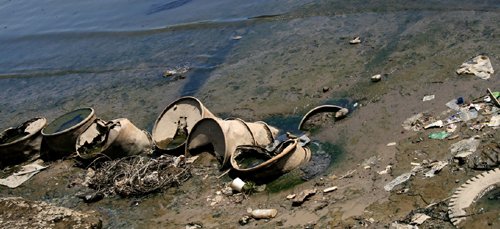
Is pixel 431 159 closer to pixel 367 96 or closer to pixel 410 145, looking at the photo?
pixel 410 145

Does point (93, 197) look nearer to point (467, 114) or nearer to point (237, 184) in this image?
point (237, 184)

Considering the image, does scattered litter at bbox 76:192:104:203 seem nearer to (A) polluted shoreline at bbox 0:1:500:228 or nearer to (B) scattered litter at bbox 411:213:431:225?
(A) polluted shoreline at bbox 0:1:500:228

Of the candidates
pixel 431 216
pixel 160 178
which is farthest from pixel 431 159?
pixel 160 178

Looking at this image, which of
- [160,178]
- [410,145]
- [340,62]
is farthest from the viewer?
[340,62]

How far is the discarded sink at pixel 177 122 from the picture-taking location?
8.88 m

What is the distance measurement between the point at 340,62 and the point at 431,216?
211 inches

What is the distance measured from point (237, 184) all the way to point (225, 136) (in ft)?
2.79

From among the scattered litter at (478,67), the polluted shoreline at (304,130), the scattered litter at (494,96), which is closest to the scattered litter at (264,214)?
the polluted shoreline at (304,130)

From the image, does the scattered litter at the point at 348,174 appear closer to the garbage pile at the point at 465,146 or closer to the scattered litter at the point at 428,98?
the garbage pile at the point at 465,146

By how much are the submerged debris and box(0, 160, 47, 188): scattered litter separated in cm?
129

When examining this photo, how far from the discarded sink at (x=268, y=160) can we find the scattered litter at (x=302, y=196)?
60cm

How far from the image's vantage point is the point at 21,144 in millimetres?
9266

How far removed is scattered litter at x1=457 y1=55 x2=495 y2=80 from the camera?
8570 millimetres

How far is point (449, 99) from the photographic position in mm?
8211
